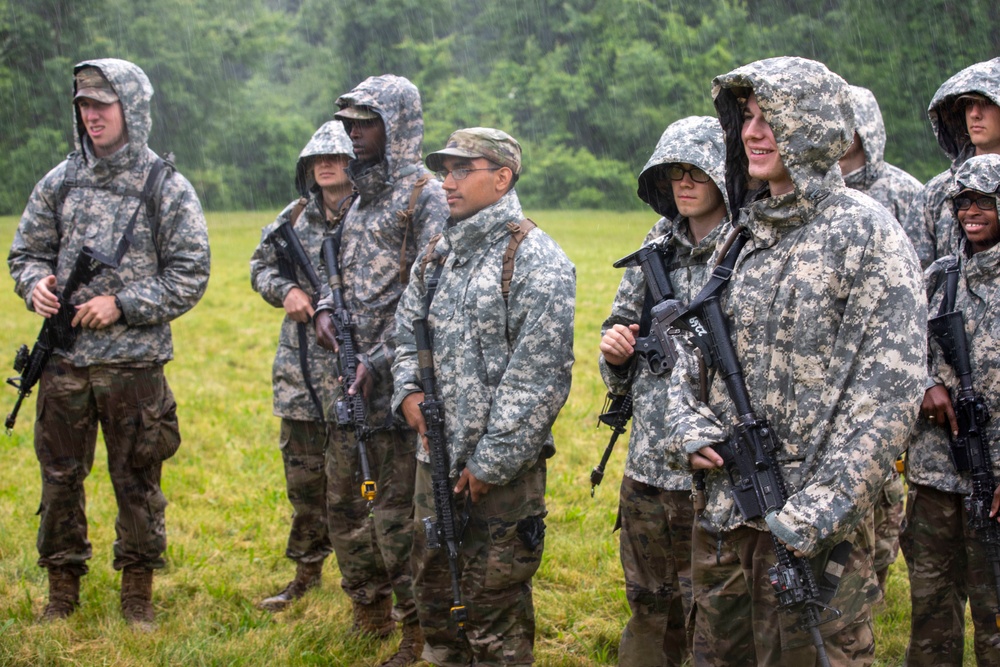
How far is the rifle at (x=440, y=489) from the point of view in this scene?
13.9ft

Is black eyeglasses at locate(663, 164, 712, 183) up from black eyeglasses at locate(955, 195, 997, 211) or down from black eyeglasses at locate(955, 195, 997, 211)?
up

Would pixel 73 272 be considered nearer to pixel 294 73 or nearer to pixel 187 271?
pixel 187 271

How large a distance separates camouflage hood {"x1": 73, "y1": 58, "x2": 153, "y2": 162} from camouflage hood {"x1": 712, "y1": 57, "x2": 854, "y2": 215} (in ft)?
12.2

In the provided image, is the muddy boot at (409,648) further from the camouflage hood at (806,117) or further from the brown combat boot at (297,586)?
the camouflage hood at (806,117)

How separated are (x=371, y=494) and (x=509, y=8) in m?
40.7

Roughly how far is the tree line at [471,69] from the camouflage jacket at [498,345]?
27.6m

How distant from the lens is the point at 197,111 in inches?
1508

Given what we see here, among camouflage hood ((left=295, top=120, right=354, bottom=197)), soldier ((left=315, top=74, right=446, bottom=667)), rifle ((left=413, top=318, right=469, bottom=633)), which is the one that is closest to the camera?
rifle ((left=413, top=318, right=469, bottom=633))

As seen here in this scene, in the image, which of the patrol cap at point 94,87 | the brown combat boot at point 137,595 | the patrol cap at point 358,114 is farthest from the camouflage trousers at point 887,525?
the patrol cap at point 94,87

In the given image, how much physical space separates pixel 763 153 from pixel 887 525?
9.49 feet

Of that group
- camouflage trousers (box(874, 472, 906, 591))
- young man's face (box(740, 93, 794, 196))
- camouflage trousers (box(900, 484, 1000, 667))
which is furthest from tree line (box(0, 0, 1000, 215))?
young man's face (box(740, 93, 794, 196))

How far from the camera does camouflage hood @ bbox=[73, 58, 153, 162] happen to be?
18.3ft

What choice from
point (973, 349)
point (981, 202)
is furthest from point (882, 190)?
point (973, 349)

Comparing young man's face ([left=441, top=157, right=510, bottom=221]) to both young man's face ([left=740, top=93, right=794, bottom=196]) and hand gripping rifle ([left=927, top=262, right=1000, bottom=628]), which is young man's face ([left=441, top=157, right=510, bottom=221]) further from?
hand gripping rifle ([left=927, top=262, right=1000, bottom=628])
